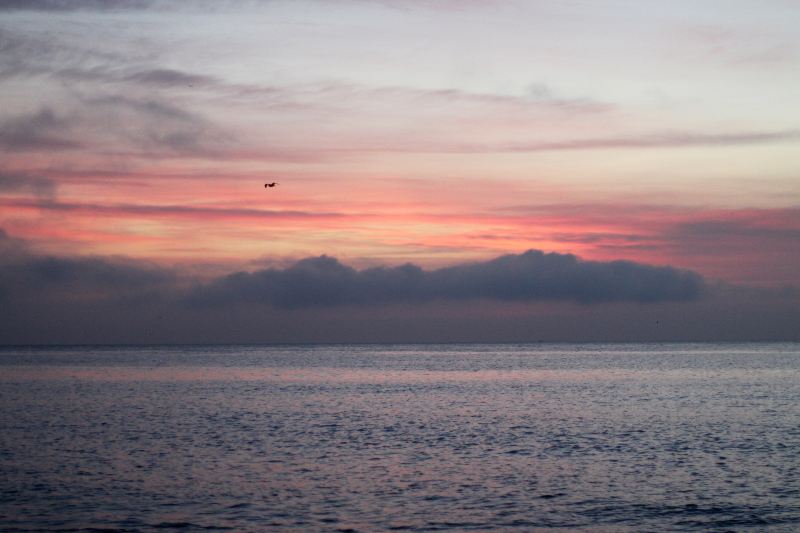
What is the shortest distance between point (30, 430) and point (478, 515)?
3513 centimetres

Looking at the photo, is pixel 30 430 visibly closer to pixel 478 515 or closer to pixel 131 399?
pixel 131 399

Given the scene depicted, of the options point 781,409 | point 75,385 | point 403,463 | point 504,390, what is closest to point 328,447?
point 403,463

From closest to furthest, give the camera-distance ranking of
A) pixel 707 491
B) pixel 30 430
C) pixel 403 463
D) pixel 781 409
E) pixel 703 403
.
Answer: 1. pixel 707 491
2. pixel 403 463
3. pixel 30 430
4. pixel 781 409
5. pixel 703 403

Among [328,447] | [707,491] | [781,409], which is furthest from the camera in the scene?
[781,409]

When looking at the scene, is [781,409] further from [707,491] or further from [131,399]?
[131,399]

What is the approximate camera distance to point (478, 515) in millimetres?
29016

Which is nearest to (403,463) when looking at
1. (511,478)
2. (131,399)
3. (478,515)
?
(511,478)

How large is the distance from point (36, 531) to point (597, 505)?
63.3ft

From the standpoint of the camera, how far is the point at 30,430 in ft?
172

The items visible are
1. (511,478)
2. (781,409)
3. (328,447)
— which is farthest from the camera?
(781,409)

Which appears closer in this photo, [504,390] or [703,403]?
[703,403]

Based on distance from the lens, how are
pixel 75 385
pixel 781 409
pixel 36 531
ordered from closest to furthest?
pixel 36 531 → pixel 781 409 → pixel 75 385

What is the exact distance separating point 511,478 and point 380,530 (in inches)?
388

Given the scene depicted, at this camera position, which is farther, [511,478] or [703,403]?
[703,403]
